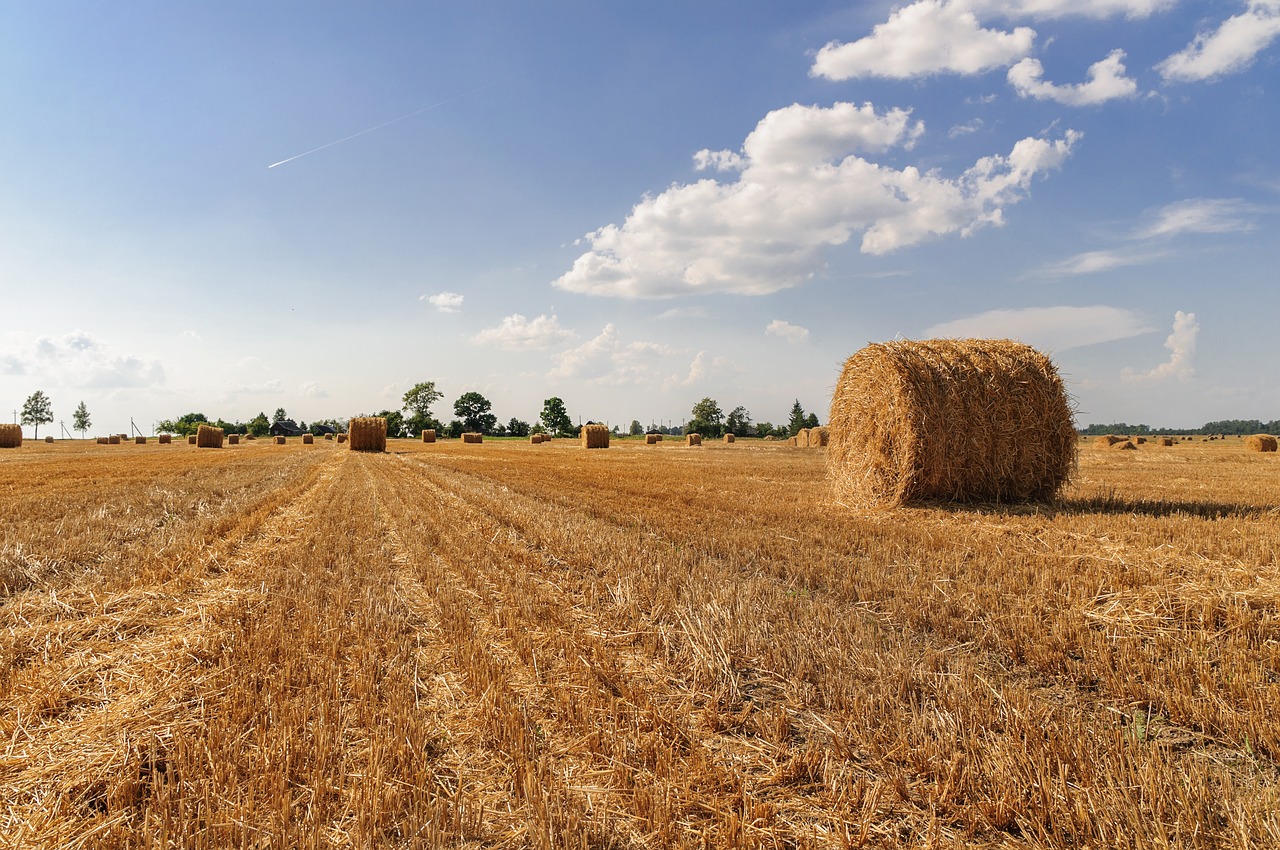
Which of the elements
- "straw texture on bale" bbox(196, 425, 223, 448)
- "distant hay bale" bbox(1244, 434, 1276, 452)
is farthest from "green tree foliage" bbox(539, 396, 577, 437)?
"distant hay bale" bbox(1244, 434, 1276, 452)

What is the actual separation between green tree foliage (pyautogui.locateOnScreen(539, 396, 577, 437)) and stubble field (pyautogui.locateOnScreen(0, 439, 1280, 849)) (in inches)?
4339

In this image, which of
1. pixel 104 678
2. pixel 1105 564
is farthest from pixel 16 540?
pixel 1105 564

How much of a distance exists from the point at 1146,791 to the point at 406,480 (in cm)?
1597

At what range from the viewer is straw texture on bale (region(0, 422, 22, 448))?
45.1 metres

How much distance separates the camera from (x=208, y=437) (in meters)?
45.7

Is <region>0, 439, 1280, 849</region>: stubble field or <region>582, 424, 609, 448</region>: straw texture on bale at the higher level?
<region>582, 424, 609, 448</region>: straw texture on bale

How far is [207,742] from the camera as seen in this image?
2.92 m

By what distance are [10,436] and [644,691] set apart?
2481 inches

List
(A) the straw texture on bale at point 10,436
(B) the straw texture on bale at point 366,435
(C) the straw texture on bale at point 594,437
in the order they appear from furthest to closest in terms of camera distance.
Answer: (A) the straw texture on bale at point 10,436 → (C) the straw texture on bale at point 594,437 → (B) the straw texture on bale at point 366,435

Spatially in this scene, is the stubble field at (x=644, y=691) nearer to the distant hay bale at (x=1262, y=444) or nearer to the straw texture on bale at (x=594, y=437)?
the straw texture on bale at (x=594, y=437)

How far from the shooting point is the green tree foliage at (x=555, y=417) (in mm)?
117562

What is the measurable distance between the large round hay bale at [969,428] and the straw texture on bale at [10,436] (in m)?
61.2

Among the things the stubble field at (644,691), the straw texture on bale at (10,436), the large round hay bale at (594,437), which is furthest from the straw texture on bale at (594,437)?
the straw texture on bale at (10,436)

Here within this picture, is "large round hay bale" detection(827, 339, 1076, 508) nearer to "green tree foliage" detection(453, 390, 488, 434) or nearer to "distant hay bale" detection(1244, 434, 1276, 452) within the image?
"distant hay bale" detection(1244, 434, 1276, 452)
